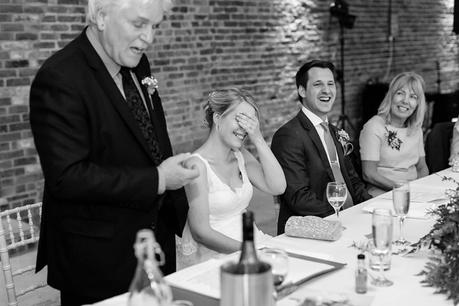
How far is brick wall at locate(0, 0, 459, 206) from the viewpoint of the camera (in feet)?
15.8

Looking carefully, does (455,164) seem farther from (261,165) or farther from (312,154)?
(261,165)

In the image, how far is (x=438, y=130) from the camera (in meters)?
4.47

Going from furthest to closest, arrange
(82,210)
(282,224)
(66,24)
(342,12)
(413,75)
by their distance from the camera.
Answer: (342,12), (66,24), (413,75), (282,224), (82,210)

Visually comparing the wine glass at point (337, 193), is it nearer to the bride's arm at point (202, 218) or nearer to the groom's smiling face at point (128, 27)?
the bride's arm at point (202, 218)

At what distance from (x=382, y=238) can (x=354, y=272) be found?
0.54ft

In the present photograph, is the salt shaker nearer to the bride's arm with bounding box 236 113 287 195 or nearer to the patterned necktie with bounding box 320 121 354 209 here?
the patterned necktie with bounding box 320 121 354 209

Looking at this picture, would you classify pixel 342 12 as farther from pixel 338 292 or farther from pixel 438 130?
pixel 338 292

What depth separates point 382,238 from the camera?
1.92 metres

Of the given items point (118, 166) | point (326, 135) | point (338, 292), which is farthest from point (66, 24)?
point (338, 292)

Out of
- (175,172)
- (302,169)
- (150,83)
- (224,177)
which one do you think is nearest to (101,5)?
(150,83)

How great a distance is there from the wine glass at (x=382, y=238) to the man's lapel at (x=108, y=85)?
873 mm

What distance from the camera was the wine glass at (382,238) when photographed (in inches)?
74.9

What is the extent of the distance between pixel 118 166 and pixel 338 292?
2.88 feet

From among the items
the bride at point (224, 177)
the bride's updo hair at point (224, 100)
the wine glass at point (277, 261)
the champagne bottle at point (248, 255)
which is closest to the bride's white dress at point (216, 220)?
the bride at point (224, 177)
